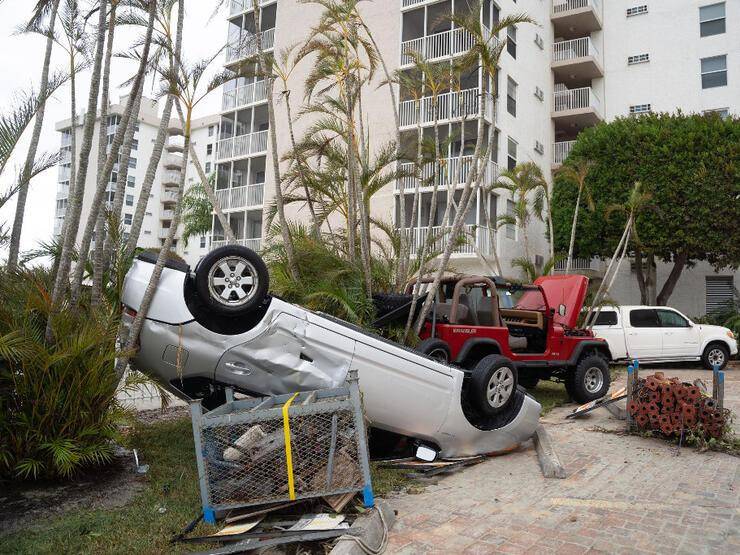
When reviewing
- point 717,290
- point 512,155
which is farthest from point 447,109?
point 717,290

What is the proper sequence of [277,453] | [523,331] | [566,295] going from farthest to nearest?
[566,295]
[523,331]
[277,453]

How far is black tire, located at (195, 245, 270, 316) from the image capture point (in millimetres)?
5266

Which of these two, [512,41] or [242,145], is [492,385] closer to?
[512,41]

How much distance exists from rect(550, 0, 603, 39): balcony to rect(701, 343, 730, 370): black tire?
56.6 feet

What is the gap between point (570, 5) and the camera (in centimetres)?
2673

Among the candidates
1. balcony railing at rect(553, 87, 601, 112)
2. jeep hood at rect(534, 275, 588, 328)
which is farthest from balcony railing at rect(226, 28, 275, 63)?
balcony railing at rect(553, 87, 601, 112)

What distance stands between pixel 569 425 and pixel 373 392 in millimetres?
4418

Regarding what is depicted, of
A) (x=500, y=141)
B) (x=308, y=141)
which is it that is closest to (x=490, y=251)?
(x=500, y=141)

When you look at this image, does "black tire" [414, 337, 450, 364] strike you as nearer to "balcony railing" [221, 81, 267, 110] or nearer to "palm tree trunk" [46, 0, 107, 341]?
"palm tree trunk" [46, 0, 107, 341]

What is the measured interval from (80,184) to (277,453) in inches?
141

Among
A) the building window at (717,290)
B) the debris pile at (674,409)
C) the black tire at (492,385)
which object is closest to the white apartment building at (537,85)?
the building window at (717,290)

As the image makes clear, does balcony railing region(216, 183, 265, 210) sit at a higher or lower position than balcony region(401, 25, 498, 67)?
lower

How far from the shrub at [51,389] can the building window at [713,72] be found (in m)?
27.4

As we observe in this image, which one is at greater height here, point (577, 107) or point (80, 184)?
point (577, 107)
